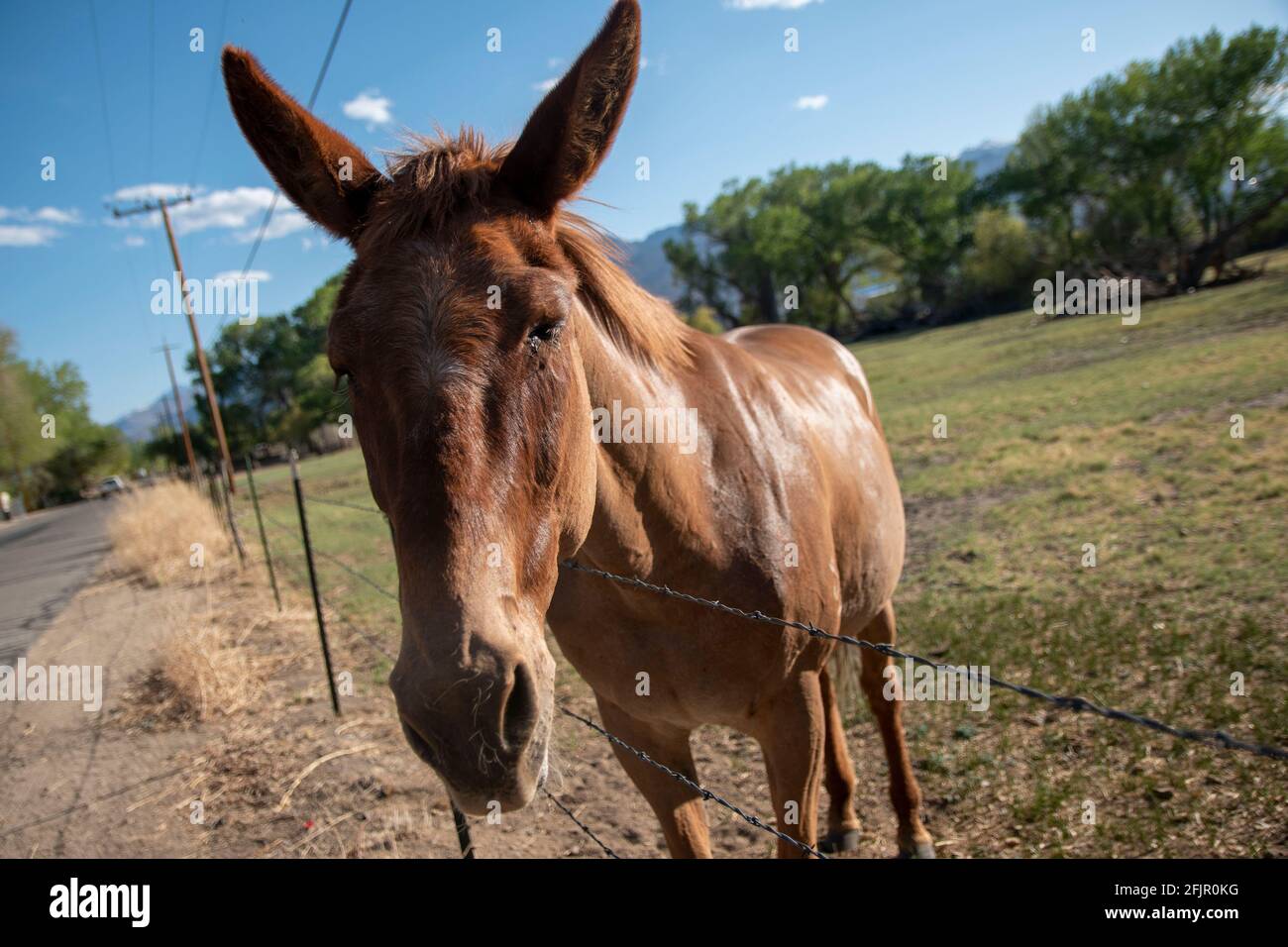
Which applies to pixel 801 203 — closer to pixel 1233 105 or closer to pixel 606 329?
pixel 1233 105

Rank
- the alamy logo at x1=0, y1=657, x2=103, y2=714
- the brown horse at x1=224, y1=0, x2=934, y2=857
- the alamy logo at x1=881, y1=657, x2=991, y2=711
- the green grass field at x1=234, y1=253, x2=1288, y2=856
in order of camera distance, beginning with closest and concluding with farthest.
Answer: the brown horse at x1=224, y1=0, x2=934, y2=857 < the green grass field at x1=234, y1=253, x2=1288, y2=856 < the alamy logo at x1=881, y1=657, x2=991, y2=711 < the alamy logo at x1=0, y1=657, x2=103, y2=714

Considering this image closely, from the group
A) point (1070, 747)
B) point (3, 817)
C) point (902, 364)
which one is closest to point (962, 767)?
point (1070, 747)

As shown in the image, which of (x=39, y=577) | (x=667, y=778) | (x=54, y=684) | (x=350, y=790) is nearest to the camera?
(x=667, y=778)

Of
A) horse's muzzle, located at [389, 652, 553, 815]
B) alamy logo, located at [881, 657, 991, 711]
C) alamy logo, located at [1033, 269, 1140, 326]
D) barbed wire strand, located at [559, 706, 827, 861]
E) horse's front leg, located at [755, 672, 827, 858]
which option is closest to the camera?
horse's muzzle, located at [389, 652, 553, 815]

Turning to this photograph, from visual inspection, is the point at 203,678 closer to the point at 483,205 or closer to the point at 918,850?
the point at 918,850

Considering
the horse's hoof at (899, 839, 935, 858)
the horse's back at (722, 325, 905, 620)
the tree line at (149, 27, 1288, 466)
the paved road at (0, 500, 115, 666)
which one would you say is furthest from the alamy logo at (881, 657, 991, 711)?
the tree line at (149, 27, 1288, 466)

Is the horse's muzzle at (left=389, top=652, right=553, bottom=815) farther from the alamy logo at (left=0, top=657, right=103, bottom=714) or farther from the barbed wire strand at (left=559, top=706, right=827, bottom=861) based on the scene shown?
the alamy logo at (left=0, top=657, right=103, bottom=714)

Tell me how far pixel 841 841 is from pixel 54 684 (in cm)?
842

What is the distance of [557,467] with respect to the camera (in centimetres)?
154

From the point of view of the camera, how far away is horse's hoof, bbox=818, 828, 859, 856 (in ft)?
11.3

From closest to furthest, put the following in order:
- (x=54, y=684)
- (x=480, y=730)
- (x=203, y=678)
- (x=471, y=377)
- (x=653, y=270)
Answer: (x=480, y=730), (x=471, y=377), (x=203, y=678), (x=54, y=684), (x=653, y=270)

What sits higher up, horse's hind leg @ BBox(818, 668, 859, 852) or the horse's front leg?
the horse's front leg
